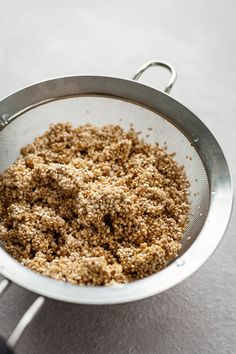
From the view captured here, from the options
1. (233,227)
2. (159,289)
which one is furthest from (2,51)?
(159,289)

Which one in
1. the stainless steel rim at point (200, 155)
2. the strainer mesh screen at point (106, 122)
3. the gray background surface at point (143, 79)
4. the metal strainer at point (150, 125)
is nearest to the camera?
the stainless steel rim at point (200, 155)

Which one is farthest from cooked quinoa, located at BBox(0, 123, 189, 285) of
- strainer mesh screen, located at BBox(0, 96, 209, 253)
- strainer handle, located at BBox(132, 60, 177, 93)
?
strainer handle, located at BBox(132, 60, 177, 93)

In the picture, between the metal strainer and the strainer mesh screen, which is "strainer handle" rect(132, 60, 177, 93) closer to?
the metal strainer

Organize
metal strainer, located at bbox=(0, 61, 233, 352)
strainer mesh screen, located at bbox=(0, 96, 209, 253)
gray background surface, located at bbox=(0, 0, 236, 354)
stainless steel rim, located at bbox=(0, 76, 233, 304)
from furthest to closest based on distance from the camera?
strainer mesh screen, located at bbox=(0, 96, 209, 253) → gray background surface, located at bbox=(0, 0, 236, 354) → metal strainer, located at bbox=(0, 61, 233, 352) → stainless steel rim, located at bbox=(0, 76, 233, 304)

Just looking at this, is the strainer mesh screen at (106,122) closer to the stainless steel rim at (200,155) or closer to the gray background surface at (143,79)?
the stainless steel rim at (200,155)

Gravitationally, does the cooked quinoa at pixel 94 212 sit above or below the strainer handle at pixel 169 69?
below

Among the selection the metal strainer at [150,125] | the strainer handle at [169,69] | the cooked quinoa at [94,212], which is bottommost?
the cooked quinoa at [94,212]

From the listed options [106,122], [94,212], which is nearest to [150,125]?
[106,122]

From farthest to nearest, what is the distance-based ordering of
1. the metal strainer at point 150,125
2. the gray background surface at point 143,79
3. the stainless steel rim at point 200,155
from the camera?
1. the gray background surface at point 143,79
2. the metal strainer at point 150,125
3. the stainless steel rim at point 200,155

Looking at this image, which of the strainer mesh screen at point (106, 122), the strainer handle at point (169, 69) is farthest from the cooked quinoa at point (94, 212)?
the strainer handle at point (169, 69)
